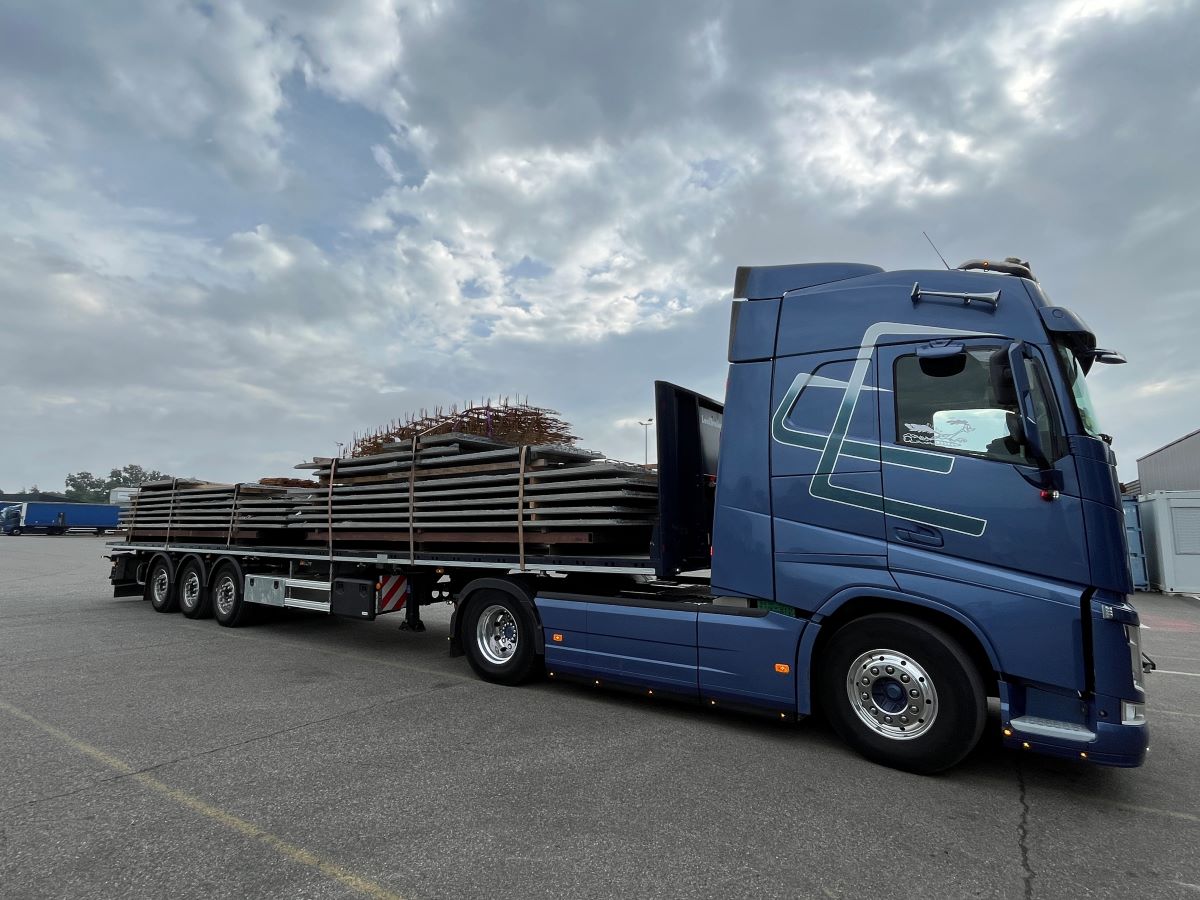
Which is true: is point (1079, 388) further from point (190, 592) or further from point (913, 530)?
point (190, 592)

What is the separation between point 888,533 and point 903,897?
2.04 m

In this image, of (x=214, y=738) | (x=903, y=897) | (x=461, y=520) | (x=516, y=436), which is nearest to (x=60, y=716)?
(x=214, y=738)

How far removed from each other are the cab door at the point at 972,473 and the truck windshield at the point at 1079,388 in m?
0.21

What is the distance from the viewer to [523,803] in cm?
369

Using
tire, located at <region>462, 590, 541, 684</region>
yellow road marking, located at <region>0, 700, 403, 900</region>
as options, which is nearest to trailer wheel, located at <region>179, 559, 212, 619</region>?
yellow road marking, located at <region>0, 700, 403, 900</region>

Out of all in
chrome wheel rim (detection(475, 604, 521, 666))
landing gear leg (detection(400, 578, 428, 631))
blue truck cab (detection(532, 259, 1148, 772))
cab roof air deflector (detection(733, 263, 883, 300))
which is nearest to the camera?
blue truck cab (detection(532, 259, 1148, 772))

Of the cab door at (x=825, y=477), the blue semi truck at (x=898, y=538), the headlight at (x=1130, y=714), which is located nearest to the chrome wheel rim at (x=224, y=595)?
the blue semi truck at (x=898, y=538)

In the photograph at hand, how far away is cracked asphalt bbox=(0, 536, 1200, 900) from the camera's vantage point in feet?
9.74

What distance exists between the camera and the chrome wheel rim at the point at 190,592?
35.0ft

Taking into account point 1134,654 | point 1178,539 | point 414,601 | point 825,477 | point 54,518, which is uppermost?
point 54,518

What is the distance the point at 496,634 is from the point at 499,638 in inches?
2.0

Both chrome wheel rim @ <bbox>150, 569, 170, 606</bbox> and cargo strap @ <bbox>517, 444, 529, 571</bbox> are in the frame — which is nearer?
cargo strap @ <bbox>517, 444, 529, 571</bbox>

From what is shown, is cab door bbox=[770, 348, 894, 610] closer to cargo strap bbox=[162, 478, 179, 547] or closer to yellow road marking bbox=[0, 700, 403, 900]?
yellow road marking bbox=[0, 700, 403, 900]

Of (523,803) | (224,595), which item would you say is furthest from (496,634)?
(224,595)
